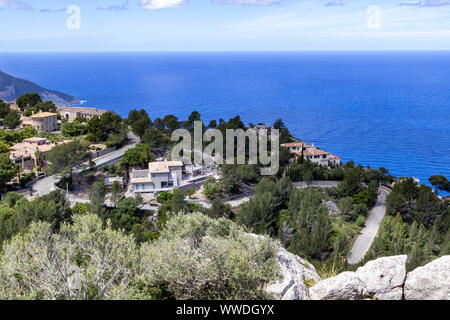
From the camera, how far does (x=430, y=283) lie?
343 inches

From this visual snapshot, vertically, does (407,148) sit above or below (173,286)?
below

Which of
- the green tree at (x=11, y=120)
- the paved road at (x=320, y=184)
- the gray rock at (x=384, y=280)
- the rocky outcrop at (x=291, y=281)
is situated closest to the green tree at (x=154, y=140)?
the paved road at (x=320, y=184)

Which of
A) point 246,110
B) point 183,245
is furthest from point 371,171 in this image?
point 246,110

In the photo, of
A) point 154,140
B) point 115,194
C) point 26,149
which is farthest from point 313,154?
point 26,149

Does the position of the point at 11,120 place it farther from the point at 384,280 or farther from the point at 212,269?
the point at 384,280

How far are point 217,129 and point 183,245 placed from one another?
1232 inches

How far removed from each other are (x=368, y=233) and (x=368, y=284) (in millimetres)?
18486

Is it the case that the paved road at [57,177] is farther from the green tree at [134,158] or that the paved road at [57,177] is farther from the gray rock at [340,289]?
the gray rock at [340,289]

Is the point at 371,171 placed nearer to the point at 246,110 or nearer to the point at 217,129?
the point at 217,129

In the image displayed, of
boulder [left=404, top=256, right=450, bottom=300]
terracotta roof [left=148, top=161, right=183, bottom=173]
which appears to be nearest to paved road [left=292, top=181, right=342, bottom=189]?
terracotta roof [left=148, top=161, right=183, bottom=173]

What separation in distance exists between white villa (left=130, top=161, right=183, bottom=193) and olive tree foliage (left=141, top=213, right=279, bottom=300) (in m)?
21.0

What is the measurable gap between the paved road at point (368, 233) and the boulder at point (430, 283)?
43.6 ft

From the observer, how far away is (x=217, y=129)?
40.3 m

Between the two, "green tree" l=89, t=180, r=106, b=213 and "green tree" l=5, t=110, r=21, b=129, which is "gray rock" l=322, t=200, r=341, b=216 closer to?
"green tree" l=89, t=180, r=106, b=213
